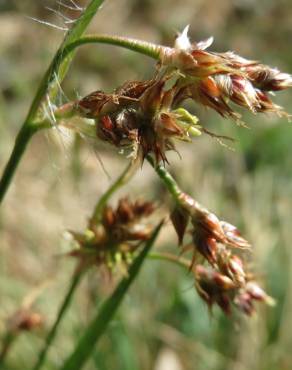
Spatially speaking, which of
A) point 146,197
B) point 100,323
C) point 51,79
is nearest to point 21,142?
point 51,79

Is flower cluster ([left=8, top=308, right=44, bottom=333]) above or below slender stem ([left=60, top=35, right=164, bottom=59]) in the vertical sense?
below

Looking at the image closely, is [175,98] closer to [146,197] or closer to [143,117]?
[143,117]

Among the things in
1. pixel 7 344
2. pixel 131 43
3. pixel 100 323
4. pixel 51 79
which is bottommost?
pixel 7 344

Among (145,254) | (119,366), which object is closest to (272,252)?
(119,366)

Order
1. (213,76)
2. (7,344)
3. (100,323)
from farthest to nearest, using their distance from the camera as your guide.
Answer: (7,344) → (100,323) → (213,76)

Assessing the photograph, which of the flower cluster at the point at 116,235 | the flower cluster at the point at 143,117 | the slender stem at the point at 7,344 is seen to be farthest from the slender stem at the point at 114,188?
the slender stem at the point at 7,344

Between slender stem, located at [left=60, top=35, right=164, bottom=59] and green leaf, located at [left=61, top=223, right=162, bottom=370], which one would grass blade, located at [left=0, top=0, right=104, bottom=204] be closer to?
slender stem, located at [left=60, top=35, right=164, bottom=59]

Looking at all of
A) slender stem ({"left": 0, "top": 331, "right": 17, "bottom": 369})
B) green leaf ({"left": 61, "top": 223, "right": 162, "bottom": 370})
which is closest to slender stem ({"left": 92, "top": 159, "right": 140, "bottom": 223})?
green leaf ({"left": 61, "top": 223, "right": 162, "bottom": 370})
